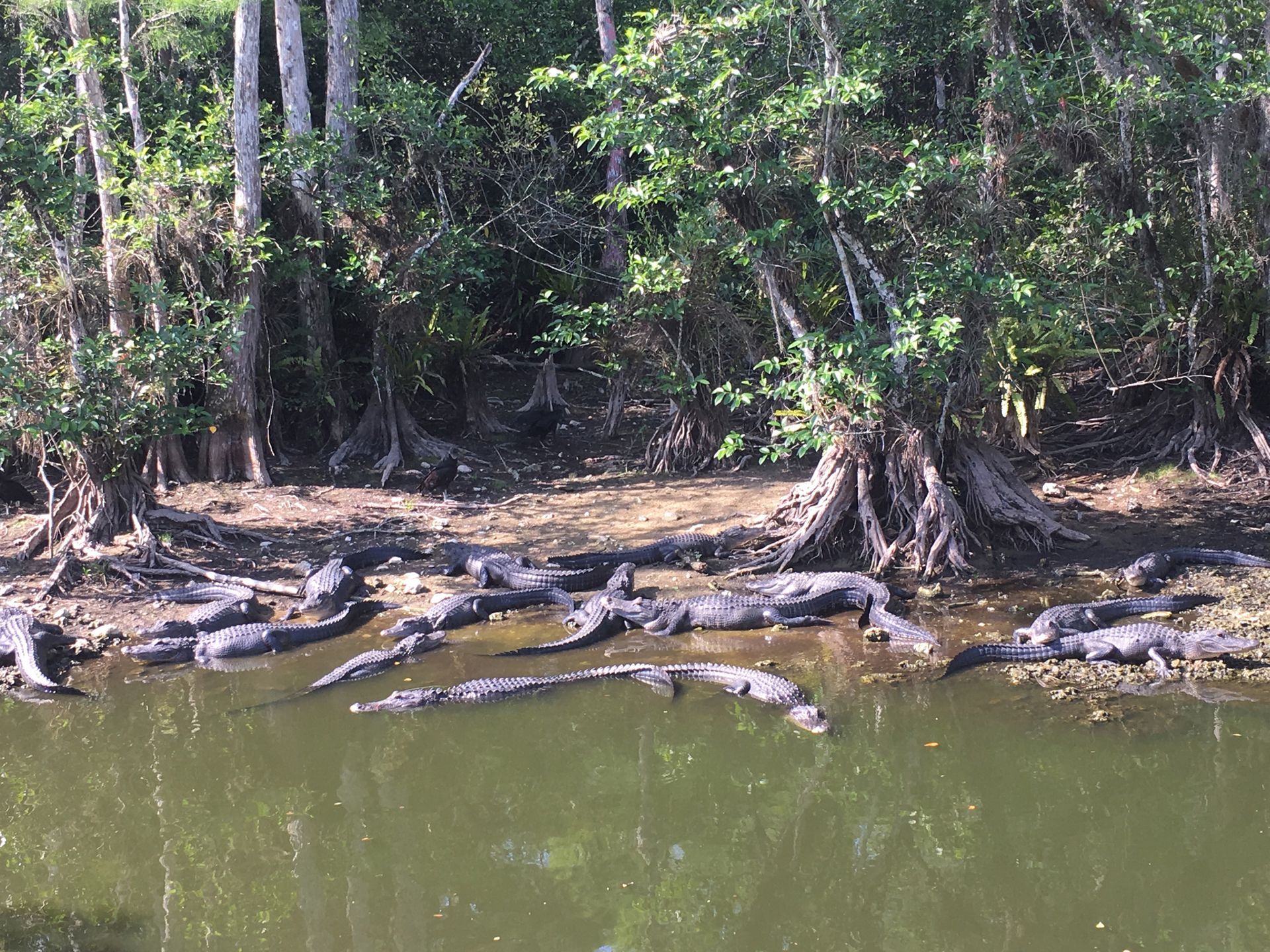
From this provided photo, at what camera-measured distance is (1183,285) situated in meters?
9.53

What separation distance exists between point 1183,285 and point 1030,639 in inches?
190

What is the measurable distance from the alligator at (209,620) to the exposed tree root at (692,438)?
4.93m

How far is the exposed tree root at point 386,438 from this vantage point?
11.6 m

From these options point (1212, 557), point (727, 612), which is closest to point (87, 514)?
point (727, 612)

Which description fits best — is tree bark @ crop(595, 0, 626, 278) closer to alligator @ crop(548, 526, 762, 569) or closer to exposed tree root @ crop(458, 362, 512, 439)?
exposed tree root @ crop(458, 362, 512, 439)

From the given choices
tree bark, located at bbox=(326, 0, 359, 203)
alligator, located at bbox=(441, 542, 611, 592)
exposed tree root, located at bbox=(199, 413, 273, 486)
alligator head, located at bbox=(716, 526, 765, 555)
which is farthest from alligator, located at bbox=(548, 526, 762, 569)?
tree bark, located at bbox=(326, 0, 359, 203)

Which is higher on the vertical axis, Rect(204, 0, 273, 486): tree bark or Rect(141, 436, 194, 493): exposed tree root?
Rect(204, 0, 273, 486): tree bark

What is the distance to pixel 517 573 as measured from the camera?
8.07 meters

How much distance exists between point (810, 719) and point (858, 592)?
1.95 meters

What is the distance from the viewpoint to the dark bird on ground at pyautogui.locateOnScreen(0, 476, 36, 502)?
984cm

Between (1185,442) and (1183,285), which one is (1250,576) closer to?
(1185,442)

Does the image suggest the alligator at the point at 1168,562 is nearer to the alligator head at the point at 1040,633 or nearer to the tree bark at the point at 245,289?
the alligator head at the point at 1040,633

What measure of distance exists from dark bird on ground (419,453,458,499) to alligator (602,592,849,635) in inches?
149

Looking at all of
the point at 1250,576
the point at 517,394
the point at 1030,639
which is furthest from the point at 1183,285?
the point at 517,394
